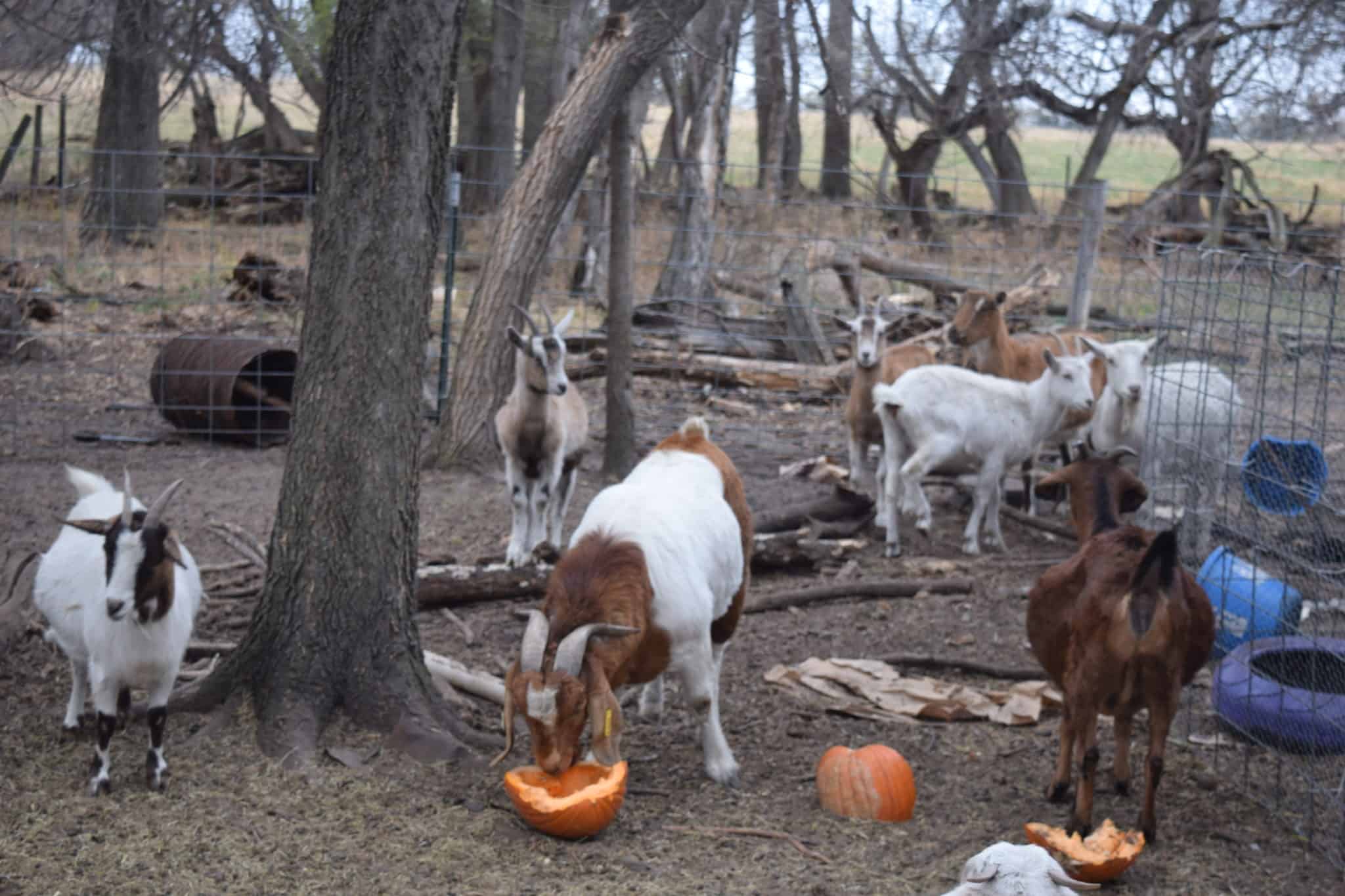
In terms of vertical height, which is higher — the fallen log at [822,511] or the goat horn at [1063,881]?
the goat horn at [1063,881]

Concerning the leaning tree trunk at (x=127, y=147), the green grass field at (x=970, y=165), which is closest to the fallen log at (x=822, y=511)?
the leaning tree trunk at (x=127, y=147)

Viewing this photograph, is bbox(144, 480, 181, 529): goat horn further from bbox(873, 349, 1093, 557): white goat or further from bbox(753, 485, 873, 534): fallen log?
bbox(873, 349, 1093, 557): white goat

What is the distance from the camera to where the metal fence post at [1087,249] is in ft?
40.3

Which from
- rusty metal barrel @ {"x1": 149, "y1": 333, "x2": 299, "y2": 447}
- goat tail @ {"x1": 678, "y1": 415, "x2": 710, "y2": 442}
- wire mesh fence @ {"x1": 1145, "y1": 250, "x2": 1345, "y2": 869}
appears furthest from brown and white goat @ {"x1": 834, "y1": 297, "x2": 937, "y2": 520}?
rusty metal barrel @ {"x1": 149, "y1": 333, "x2": 299, "y2": 447}

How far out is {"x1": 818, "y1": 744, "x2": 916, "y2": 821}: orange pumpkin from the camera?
5016mm

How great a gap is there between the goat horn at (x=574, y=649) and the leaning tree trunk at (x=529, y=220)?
5.73 meters

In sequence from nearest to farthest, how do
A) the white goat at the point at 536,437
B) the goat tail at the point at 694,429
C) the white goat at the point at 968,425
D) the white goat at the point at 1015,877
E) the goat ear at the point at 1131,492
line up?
the white goat at the point at 1015,877 < the goat ear at the point at 1131,492 < the goat tail at the point at 694,429 < the white goat at the point at 536,437 < the white goat at the point at 968,425

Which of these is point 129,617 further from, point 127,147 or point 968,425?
point 127,147

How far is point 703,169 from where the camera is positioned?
17.9m

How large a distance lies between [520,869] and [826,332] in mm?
11269

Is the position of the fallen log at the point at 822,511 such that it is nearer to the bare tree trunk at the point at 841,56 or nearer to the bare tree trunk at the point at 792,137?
the bare tree trunk at the point at 841,56

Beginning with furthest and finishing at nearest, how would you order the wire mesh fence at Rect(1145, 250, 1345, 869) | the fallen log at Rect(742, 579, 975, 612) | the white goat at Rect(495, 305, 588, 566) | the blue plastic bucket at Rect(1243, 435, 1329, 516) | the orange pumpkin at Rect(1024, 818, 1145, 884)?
the white goat at Rect(495, 305, 588, 566) → the fallen log at Rect(742, 579, 975, 612) → the blue plastic bucket at Rect(1243, 435, 1329, 516) → the wire mesh fence at Rect(1145, 250, 1345, 869) → the orange pumpkin at Rect(1024, 818, 1145, 884)

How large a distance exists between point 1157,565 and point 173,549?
136 inches

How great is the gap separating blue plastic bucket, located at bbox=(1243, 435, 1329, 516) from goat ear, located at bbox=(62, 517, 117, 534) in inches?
170
